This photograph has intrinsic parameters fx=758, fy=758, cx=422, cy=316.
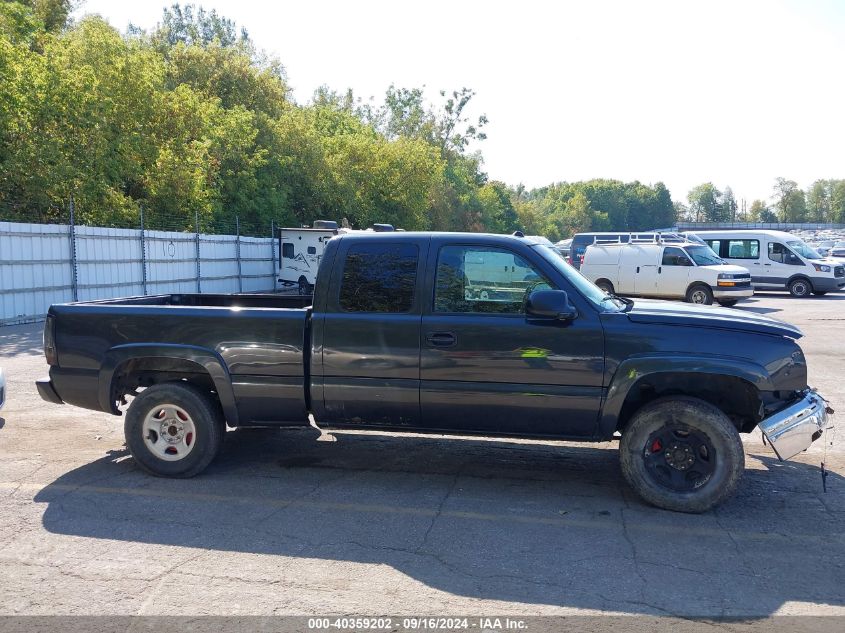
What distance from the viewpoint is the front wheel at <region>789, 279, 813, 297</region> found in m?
27.3

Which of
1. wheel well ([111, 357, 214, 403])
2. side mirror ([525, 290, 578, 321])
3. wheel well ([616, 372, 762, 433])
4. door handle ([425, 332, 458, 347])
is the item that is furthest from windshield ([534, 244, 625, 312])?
wheel well ([111, 357, 214, 403])

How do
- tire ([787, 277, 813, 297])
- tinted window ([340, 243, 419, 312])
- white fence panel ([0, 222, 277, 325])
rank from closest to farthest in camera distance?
tinted window ([340, 243, 419, 312]) → white fence panel ([0, 222, 277, 325]) → tire ([787, 277, 813, 297])

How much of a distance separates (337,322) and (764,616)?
3.33m

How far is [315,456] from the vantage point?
21.8 feet

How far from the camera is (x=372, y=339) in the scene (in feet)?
18.4

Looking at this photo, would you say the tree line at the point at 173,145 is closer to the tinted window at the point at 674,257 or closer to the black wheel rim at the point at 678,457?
the tinted window at the point at 674,257

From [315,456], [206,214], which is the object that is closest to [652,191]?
[206,214]

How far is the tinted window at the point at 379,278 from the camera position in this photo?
5683 mm

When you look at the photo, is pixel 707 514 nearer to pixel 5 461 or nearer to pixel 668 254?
pixel 5 461

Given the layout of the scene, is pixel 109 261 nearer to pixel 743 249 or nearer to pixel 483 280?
pixel 483 280

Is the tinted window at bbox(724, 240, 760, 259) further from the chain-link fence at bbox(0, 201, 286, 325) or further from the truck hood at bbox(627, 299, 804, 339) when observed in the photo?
the truck hood at bbox(627, 299, 804, 339)

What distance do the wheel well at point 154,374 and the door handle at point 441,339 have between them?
178 cm

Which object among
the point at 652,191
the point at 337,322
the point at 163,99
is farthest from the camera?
the point at 652,191

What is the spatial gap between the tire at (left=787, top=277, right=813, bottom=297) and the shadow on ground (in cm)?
2333
